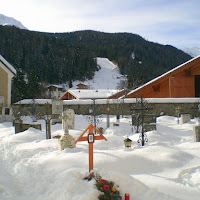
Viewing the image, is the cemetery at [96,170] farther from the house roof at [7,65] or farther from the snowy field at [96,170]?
the house roof at [7,65]

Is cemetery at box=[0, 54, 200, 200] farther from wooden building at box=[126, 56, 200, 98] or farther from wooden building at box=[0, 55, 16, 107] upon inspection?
wooden building at box=[126, 56, 200, 98]

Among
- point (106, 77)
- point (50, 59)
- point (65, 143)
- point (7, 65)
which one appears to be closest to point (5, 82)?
point (7, 65)

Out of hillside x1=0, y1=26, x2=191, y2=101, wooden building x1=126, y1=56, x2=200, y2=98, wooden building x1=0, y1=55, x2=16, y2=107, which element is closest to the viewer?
wooden building x1=0, y1=55, x2=16, y2=107

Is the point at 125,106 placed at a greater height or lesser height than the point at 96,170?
greater

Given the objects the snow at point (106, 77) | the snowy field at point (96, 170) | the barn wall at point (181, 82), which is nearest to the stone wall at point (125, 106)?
the barn wall at point (181, 82)

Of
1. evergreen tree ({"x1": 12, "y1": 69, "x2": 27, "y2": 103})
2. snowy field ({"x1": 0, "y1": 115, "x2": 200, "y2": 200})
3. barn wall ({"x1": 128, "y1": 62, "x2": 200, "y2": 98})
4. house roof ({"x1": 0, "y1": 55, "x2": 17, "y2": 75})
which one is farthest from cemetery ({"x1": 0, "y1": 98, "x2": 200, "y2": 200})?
evergreen tree ({"x1": 12, "y1": 69, "x2": 27, "y2": 103})

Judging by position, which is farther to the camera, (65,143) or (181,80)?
(181,80)

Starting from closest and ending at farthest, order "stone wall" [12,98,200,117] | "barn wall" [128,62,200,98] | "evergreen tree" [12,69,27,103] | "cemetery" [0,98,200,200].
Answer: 1. "cemetery" [0,98,200,200]
2. "stone wall" [12,98,200,117]
3. "barn wall" [128,62,200,98]
4. "evergreen tree" [12,69,27,103]

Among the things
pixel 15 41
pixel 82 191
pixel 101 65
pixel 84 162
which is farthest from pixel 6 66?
pixel 101 65

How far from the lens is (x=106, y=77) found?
76250 mm

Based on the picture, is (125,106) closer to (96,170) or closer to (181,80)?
(181,80)

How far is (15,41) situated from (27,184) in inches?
2903

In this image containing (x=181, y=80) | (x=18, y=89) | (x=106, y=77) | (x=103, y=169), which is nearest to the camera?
(x=103, y=169)

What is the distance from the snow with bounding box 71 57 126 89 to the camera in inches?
2672
